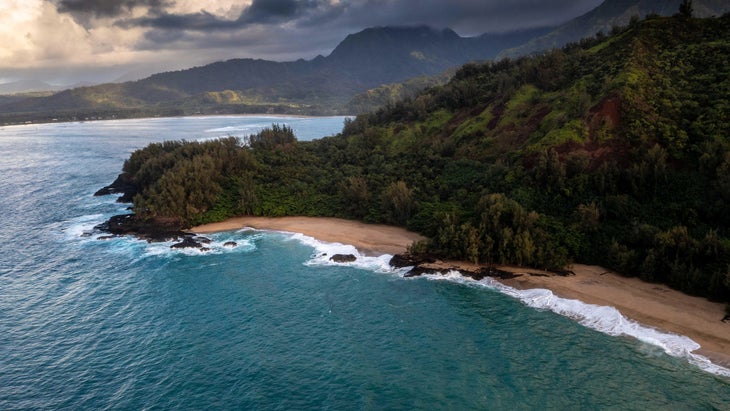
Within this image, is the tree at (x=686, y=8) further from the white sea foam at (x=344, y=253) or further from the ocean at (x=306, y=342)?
the white sea foam at (x=344, y=253)

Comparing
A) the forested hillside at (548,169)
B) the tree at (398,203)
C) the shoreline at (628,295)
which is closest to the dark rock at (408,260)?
the forested hillside at (548,169)

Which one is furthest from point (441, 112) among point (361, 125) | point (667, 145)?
point (667, 145)

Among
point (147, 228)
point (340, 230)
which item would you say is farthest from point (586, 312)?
point (147, 228)

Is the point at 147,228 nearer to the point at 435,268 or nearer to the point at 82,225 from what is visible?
the point at 82,225

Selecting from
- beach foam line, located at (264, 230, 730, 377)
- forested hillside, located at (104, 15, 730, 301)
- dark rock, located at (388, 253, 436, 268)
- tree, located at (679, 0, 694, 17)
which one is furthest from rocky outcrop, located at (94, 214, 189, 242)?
tree, located at (679, 0, 694, 17)

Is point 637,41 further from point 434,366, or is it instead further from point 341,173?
point 434,366

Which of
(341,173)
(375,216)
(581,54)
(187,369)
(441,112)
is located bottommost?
(187,369)
